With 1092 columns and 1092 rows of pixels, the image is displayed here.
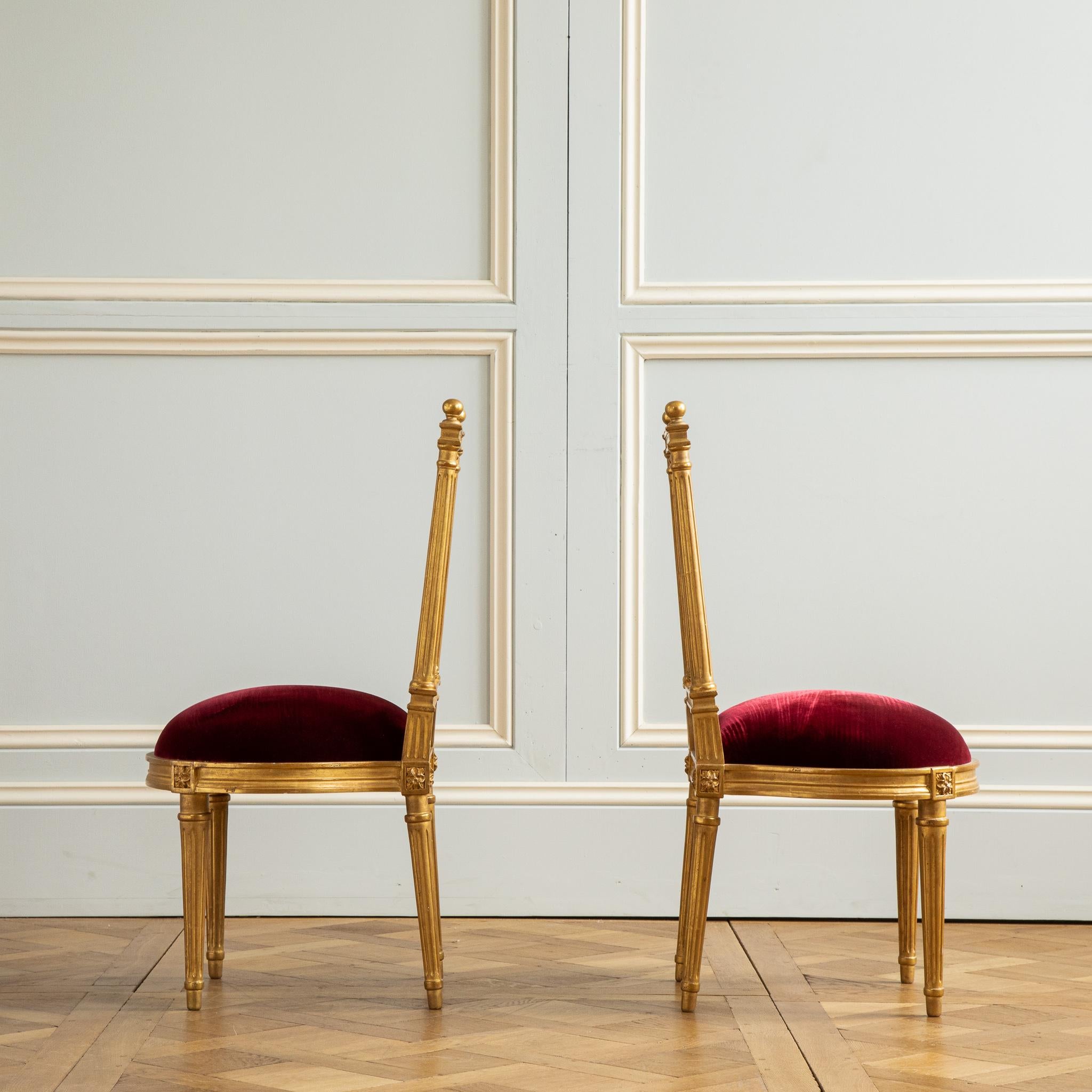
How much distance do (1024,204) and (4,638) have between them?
2.36 meters

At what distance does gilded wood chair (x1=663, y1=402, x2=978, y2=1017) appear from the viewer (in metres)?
1.85

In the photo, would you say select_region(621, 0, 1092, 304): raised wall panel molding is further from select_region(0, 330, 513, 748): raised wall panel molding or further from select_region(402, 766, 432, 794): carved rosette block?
select_region(402, 766, 432, 794): carved rosette block

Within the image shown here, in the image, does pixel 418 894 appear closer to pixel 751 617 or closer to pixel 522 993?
pixel 522 993

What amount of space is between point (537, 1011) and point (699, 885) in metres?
0.32

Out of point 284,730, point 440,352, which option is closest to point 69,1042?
point 284,730

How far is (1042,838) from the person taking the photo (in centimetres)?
257

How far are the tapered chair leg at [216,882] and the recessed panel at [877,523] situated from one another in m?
0.93

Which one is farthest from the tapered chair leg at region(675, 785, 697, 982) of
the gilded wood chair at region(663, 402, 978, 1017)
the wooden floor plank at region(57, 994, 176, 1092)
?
the wooden floor plank at region(57, 994, 176, 1092)

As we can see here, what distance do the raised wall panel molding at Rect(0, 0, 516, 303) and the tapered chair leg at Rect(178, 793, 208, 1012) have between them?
1164 millimetres

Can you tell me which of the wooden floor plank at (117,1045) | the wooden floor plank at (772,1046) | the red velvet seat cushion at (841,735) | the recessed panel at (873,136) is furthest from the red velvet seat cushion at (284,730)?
the recessed panel at (873,136)

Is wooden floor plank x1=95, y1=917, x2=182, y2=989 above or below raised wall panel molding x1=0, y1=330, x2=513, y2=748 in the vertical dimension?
below

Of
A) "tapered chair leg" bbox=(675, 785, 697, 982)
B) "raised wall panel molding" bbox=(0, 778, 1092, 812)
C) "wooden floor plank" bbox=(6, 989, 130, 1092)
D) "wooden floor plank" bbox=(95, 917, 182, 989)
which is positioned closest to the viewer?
"wooden floor plank" bbox=(6, 989, 130, 1092)

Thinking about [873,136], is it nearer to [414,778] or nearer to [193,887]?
[414,778]

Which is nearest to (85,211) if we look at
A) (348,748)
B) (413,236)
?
(413,236)
